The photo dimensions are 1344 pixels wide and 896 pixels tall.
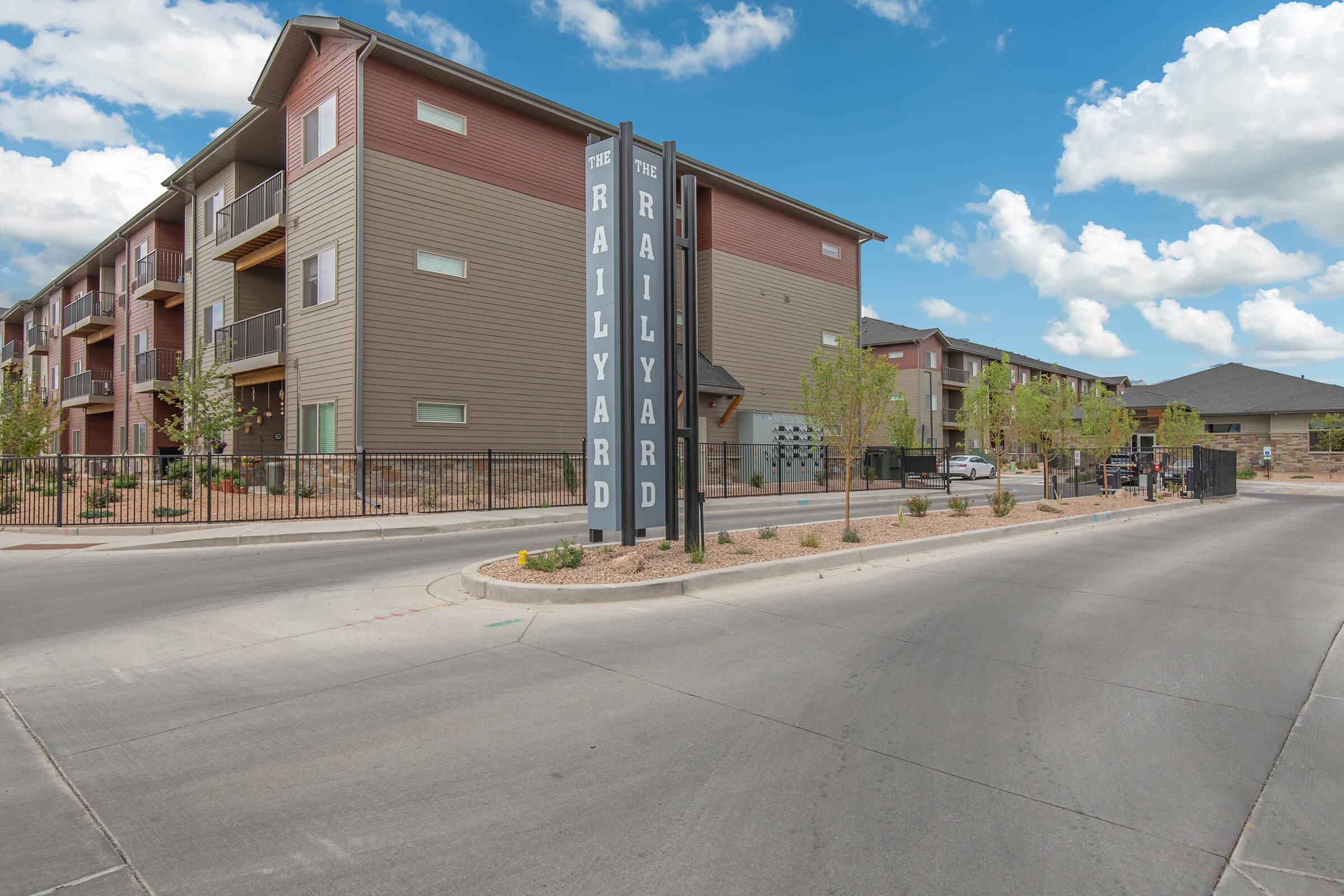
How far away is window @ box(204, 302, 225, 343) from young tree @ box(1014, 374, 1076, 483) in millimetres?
26791

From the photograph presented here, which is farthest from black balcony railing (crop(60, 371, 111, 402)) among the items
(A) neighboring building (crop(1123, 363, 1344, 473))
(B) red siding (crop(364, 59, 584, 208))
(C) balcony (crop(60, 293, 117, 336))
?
(A) neighboring building (crop(1123, 363, 1344, 473))

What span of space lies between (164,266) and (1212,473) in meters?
41.9

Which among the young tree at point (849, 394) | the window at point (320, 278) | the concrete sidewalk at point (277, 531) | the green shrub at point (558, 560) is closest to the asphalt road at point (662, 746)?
the green shrub at point (558, 560)

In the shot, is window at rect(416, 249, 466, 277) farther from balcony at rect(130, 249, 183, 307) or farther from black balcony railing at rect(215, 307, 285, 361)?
balcony at rect(130, 249, 183, 307)

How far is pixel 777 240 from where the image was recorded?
3228 centimetres

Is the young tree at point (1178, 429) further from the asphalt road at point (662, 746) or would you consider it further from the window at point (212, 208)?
the window at point (212, 208)

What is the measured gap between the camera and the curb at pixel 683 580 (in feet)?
26.2

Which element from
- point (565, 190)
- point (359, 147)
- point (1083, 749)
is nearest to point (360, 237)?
point (359, 147)

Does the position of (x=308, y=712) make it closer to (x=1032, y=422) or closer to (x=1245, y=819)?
(x=1245, y=819)

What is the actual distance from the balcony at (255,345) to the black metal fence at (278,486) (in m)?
3.03

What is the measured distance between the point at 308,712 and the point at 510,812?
2087mm

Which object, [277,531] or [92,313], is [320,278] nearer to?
[277,531]

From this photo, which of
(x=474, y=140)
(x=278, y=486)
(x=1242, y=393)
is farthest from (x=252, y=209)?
(x=1242, y=393)

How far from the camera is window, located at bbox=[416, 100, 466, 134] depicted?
2075 cm
